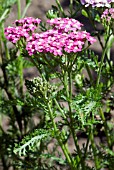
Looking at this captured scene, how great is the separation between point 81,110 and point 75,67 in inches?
10.7

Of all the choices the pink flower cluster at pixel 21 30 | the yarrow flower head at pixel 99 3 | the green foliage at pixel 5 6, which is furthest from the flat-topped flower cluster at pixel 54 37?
the green foliage at pixel 5 6

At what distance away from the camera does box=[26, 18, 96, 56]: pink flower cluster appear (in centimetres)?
144

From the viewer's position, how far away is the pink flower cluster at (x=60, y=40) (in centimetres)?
144

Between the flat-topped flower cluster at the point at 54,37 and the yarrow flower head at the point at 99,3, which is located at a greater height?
the yarrow flower head at the point at 99,3

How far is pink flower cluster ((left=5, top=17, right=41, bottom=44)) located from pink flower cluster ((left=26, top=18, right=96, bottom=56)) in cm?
4

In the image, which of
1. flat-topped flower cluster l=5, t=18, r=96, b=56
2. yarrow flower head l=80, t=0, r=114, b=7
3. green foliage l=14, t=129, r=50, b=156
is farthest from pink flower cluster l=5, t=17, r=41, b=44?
green foliage l=14, t=129, r=50, b=156

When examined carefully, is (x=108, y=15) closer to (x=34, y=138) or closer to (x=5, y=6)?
(x=34, y=138)

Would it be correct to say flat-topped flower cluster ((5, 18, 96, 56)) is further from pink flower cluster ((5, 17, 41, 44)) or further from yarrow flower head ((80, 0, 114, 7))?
yarrow flower head ((80, 0, 114, 7))

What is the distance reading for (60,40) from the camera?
147 cm

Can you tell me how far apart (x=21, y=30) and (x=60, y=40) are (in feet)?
0.57

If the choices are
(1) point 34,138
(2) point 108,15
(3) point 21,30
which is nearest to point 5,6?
(3) point 21,30

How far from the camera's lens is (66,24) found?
154 centimetres

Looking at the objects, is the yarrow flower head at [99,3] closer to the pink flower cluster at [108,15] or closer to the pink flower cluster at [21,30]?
the pink flower cluster at [108,15]

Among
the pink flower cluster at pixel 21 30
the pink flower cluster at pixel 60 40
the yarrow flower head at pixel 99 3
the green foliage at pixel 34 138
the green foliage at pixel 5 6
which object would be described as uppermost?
the green foliage at pixel 5 6
